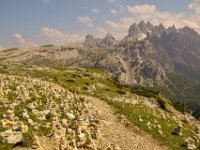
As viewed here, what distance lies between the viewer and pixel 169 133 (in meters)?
37.1

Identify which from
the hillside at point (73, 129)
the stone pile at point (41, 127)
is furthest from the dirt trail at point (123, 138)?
the stone pile at point (41, 127)

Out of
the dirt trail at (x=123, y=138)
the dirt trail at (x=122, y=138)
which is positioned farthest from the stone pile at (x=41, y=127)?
the dirt trail at (x=123, y=138)

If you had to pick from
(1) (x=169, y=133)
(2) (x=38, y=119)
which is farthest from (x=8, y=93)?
(1) (x=169, y=133)

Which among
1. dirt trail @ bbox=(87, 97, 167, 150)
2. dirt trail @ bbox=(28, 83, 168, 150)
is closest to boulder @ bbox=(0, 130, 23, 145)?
dirt trail @ bbox=(28, 83, 168, 150)

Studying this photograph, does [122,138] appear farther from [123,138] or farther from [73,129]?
[73,129]

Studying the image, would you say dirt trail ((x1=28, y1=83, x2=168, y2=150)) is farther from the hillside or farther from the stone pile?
the stone pile

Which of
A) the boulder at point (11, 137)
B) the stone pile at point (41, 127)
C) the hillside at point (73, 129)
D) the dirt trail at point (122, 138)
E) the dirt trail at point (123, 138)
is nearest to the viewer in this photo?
the boulder at point (11, 137)

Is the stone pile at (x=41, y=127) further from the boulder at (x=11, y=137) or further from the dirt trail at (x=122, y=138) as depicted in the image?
the dirt trail at (x=122, y=138)

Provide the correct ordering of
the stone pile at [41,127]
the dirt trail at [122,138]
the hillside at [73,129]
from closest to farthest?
1. the stone pile at [41,127]
2. the hillside at [73,129]
3. the dirt trail at [122,138]

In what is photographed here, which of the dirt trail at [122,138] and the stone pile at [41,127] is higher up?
the stone pile at [41,127]

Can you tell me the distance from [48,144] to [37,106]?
10781mm

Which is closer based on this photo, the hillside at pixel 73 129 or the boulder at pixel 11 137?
the boulder at pixel 11 137

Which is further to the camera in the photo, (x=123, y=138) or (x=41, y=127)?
(x=123, y=138)

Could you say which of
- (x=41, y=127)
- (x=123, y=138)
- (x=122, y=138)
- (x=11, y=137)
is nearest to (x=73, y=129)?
(x=41, y=127)
